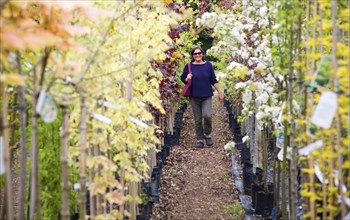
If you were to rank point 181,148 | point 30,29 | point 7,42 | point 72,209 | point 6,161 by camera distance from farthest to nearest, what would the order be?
point 181,148
point 72,209
point 6,161
point 30,29
point 7,42

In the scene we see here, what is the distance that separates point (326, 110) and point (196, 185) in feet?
13.9

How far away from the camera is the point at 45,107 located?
2.51 meters

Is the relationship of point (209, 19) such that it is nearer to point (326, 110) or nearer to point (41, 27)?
point (326, 110)

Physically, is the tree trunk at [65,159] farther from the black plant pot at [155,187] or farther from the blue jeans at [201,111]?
the blue jeans at [201,111]

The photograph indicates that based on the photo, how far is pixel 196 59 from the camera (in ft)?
26.9

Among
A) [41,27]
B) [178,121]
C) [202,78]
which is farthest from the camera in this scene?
[178,121]

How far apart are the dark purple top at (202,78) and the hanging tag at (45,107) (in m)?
5.74

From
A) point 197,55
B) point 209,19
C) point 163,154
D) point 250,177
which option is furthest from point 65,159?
point 197,55

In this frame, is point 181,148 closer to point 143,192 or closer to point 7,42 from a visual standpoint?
point 143,192

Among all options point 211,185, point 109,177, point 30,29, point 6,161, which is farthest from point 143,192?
point 30,29

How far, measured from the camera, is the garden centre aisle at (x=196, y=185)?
554 centimetres

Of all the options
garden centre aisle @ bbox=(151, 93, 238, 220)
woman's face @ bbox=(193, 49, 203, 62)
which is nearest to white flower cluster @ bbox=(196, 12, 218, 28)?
garden centre aisle @ bbox=(151, 93, 238, 220)

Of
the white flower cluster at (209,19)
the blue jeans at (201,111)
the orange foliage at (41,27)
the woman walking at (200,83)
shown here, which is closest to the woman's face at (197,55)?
the woman walking at (200,83)

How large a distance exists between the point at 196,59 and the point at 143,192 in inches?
132
